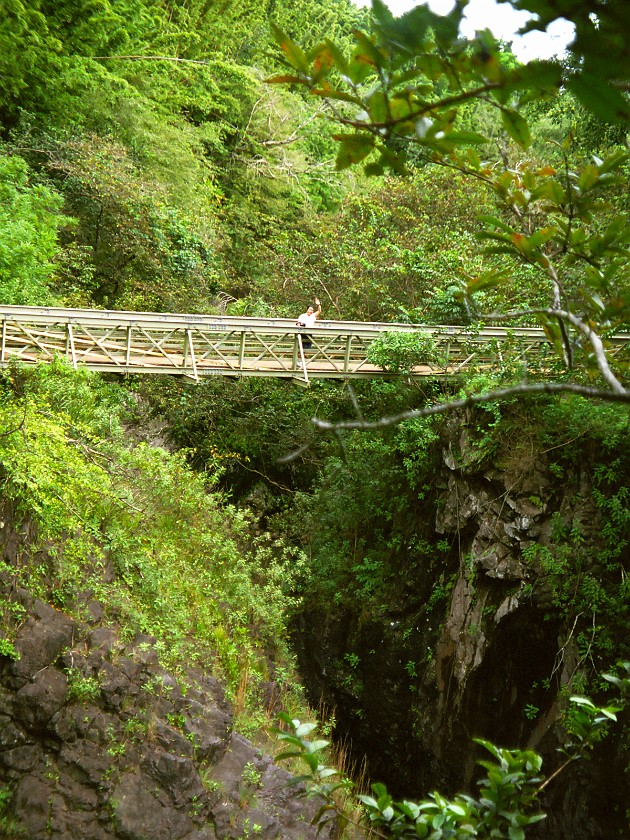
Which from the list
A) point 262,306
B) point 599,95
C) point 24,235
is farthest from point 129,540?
point 599,95

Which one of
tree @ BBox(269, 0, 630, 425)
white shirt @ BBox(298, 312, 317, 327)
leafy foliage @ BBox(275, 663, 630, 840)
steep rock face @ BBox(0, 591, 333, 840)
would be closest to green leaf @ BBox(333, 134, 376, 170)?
tree @ BBox(269, 0, 630, 425)

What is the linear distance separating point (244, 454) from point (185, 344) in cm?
411

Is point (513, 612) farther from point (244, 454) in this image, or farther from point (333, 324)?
point (244, 454)

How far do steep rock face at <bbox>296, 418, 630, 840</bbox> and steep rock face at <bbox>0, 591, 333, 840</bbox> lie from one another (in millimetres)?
2052

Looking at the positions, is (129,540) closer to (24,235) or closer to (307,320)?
(307,320)

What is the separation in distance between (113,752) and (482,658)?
4.10 m

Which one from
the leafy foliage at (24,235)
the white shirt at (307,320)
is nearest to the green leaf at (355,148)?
the white shirt at (307,320)

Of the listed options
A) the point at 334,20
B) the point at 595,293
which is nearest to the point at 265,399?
Answer: the point at 595,293

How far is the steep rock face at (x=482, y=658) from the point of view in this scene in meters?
7.21

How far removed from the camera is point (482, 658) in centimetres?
809

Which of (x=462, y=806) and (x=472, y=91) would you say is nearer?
(x=472, y=91)

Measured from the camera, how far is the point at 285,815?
23.8ft

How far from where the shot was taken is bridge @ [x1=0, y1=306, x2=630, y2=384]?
8594mm

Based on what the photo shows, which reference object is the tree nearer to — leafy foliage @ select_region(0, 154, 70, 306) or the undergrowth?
the undergrowth
